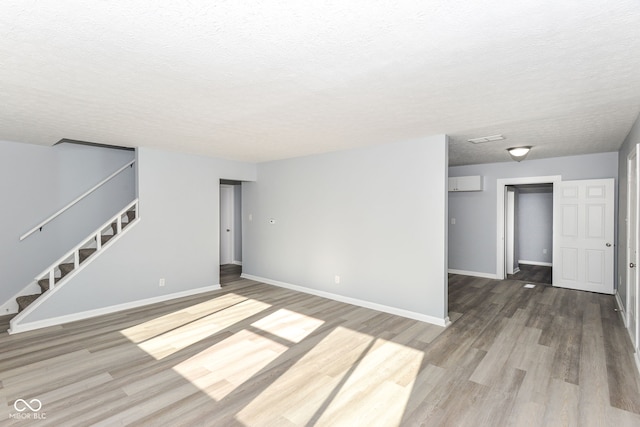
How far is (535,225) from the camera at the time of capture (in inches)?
345

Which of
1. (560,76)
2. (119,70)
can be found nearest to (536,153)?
(560,76)

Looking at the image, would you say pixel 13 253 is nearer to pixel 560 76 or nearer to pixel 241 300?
pixel 241 300

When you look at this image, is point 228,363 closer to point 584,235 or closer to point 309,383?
point 309,383

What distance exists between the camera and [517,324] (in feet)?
13.7

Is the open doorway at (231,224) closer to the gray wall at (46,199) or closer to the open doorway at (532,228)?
the gray wall at (46,199)

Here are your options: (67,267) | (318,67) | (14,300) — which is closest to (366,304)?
(318,67)

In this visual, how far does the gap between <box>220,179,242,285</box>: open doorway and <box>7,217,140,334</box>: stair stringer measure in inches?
137

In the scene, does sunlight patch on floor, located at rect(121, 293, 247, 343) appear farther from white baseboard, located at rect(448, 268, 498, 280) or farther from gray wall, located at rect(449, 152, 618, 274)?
gray wall, located at rect(449, 152, 618, 274)

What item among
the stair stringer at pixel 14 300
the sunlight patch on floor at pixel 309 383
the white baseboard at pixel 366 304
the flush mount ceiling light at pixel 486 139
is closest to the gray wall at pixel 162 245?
the stair stringer at pixel 14 300

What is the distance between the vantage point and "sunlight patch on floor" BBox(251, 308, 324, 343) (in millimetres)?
3865

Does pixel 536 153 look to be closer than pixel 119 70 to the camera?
No

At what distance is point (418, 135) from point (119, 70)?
328 centimetres

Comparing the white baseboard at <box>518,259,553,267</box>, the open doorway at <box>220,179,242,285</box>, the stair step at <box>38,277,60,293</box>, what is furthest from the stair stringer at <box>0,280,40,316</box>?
the white baseboard at <box>518,259,553,267</box>

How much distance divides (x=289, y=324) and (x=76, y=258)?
9.92ft
